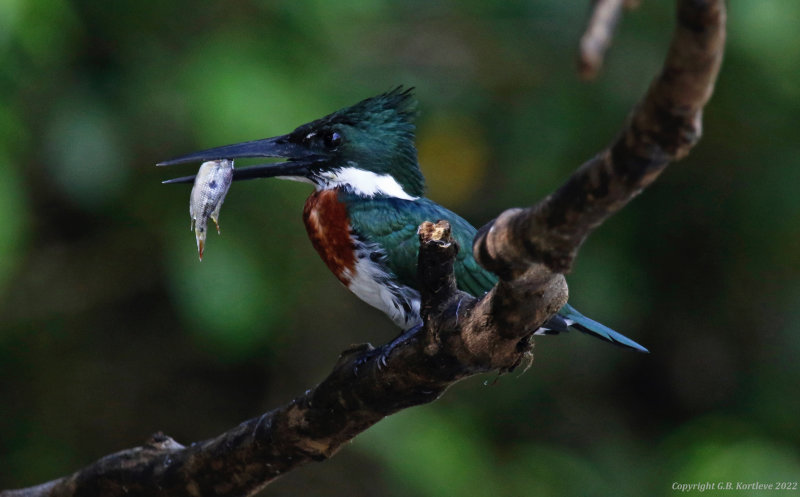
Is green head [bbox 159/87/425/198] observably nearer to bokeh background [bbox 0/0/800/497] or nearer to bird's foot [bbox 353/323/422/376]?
bokeh background [bbox 0/0/800/497]

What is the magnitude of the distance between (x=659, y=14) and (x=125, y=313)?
9.24 ft

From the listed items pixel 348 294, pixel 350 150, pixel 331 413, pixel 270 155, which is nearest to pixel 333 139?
pixel 350 150

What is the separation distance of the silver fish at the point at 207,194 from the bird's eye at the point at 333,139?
1.51ft

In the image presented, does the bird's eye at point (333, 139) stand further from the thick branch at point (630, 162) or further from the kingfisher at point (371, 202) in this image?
the thick branch at point (630, 162)

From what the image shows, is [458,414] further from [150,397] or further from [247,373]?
[150,397]

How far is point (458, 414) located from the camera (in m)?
4.45

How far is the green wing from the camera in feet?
9.49

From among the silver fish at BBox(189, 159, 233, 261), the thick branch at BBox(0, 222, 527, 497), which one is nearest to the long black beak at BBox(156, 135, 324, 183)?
the silver fish at BBox(189, 159, 233, 261)

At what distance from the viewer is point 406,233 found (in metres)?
3.00

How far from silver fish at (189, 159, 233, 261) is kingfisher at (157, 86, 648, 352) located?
9 centimetres

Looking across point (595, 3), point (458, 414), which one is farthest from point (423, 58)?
point (595, 3)

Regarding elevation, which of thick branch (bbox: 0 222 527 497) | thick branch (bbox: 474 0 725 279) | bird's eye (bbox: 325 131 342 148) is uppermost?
thick branch (bbox: 474 0 725 279)

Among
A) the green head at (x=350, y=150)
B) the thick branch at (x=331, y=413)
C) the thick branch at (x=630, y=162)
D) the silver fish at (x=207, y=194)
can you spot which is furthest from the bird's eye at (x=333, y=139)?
the thick branch at (x=630, y=162)

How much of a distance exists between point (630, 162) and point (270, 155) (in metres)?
1.99
